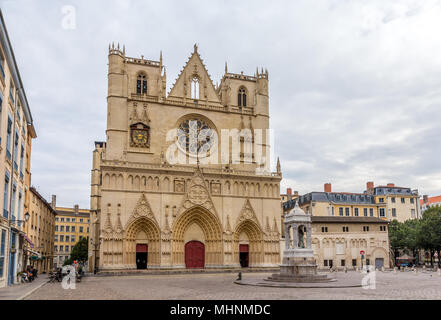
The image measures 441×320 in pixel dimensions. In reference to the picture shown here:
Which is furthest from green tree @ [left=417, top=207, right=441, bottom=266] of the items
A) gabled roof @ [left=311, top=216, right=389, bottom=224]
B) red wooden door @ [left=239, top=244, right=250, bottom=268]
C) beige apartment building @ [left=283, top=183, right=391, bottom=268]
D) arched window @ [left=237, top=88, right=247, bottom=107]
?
arched window @ [left=237, top=88, right=247, bottom=107]

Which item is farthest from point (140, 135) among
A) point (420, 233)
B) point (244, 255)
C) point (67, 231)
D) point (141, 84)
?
point (67, 231)

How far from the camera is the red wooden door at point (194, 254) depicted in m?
49.8

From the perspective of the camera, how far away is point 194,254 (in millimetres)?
50094

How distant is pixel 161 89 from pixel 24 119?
65.6 ft

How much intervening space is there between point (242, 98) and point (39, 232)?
3124cm

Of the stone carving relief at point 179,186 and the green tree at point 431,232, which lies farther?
the green tree at point 431,232

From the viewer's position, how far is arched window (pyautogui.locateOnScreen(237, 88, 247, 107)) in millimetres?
56812

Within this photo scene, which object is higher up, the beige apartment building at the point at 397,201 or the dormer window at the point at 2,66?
the dormer window at the point at 2,66

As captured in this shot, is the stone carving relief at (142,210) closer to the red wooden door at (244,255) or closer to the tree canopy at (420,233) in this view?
the red wooden door at (244,255)

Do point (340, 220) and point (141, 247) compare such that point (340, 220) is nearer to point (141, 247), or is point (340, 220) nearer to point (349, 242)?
point (349, 242)

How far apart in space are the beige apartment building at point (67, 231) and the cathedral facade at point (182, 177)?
52.8 metres

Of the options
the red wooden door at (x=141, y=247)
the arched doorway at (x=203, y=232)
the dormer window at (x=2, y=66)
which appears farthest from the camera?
the arched doorway at (x=203, y=232)

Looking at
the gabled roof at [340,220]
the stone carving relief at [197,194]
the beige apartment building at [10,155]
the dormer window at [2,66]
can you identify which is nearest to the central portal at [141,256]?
the stone carving relief at [197,194]
